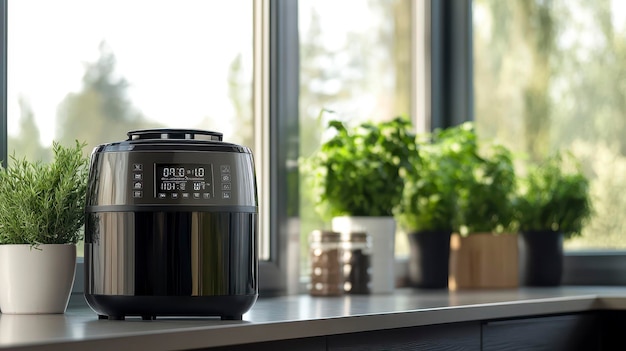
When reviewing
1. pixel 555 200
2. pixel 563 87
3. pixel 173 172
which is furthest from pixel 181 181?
pixel 563 87

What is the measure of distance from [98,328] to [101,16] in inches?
33.4

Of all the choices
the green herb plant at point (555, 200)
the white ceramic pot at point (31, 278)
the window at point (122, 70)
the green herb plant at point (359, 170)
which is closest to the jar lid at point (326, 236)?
the green herb plant at point (359, 170)

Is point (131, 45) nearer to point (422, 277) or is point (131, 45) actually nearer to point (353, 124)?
point (353, 124)

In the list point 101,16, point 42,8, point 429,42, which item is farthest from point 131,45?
point 429,42

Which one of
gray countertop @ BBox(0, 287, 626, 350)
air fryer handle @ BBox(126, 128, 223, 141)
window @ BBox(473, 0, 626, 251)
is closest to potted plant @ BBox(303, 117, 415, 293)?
gray countertop @ BBox(0, 287, 626, 350)

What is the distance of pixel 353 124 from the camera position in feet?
8.23

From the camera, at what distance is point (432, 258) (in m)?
2.42

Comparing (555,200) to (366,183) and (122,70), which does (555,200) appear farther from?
(122,70)

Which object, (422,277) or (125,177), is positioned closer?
(125,177)

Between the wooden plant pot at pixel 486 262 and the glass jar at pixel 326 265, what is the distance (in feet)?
1.52

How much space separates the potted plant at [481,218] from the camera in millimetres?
2443

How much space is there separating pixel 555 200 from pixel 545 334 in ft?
2.22

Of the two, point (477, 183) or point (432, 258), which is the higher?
point (477, 183)

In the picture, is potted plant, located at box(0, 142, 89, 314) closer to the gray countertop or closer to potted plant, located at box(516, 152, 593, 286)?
the gray countertop
